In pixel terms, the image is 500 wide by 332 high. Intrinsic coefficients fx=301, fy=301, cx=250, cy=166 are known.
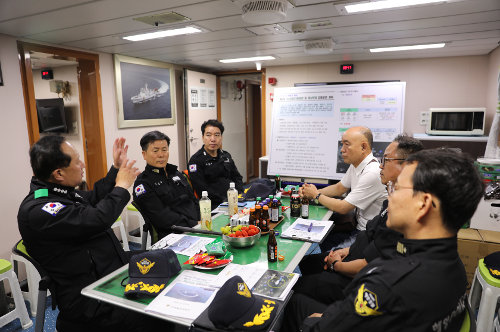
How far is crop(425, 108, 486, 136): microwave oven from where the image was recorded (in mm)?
3928

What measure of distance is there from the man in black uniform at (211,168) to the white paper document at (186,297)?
1861mm

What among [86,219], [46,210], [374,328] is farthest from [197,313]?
[46,210]

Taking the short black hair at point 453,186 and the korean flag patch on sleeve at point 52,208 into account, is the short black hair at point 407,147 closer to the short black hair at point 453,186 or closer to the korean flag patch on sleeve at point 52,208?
the short black hair at point 453,186

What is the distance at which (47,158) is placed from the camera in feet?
5.41

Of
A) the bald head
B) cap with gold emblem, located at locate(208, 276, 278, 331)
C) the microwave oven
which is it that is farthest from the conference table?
the microwave oven

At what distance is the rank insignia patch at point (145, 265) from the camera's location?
1.41m

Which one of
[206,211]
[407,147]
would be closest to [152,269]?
[206,211]

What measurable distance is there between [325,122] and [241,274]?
3.42 meters

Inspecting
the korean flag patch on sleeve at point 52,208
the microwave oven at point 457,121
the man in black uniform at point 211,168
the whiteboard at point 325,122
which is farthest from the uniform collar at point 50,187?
the microwave oven at point 457,121

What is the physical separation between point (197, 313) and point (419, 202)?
35.9 inches

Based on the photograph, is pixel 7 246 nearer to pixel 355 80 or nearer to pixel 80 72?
pixel 80 72

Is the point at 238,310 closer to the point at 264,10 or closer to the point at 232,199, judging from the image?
the point at 232,199

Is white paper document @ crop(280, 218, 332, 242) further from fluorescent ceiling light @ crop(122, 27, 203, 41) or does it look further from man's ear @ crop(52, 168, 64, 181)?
fluorescent ceiling light @ crop(122, 27, 203, 41)

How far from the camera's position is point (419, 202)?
100cm
